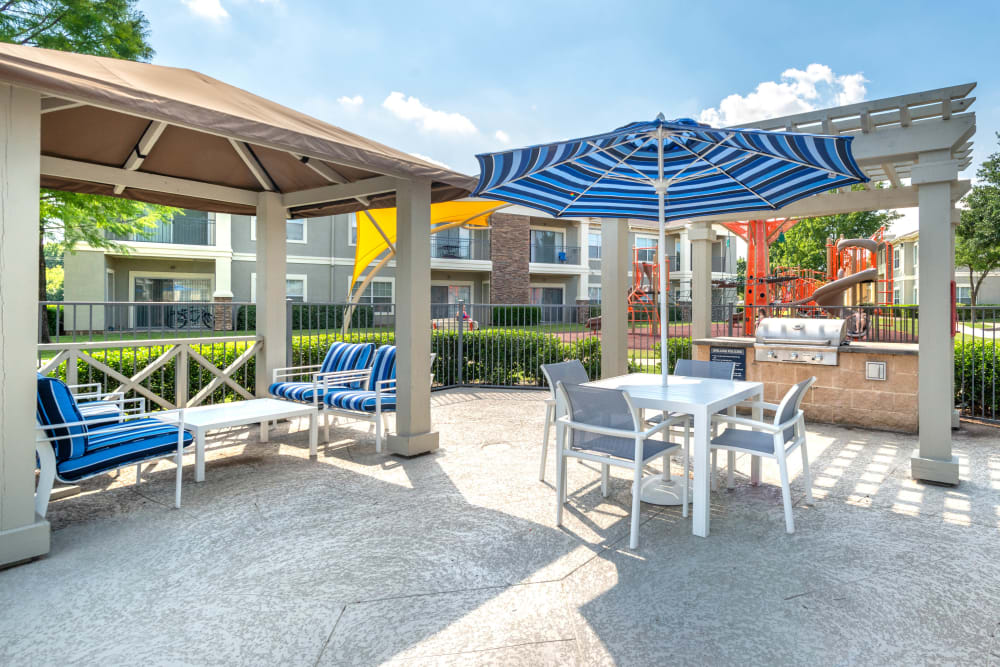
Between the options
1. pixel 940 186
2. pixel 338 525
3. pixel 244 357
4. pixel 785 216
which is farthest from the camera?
pixel 785 216

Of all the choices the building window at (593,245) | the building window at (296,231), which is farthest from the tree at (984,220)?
the building window at (296,231)

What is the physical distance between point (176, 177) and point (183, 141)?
806mm

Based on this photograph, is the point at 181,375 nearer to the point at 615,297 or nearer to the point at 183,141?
the point at 183,141

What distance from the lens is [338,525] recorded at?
3.66 meters

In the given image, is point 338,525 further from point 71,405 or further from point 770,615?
point 770,615

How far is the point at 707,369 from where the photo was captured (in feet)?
16.8

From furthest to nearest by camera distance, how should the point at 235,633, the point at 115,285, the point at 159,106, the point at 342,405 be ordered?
the point at 115,285, the point at 342,405, the point at 159,106, the point at 235,633

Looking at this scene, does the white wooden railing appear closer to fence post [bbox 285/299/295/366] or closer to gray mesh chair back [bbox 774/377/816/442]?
fence post [bbox 285/299/295/366]

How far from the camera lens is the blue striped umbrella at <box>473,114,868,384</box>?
372 centimetres

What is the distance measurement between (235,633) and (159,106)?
2806 millimetres

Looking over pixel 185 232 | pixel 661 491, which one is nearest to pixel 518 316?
pixel 661 491

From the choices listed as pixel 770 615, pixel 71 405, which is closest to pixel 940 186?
pixel 770 615

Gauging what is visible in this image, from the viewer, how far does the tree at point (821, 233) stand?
1032 inches

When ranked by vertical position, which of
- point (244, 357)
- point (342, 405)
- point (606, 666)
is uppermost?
point (244, 357)
